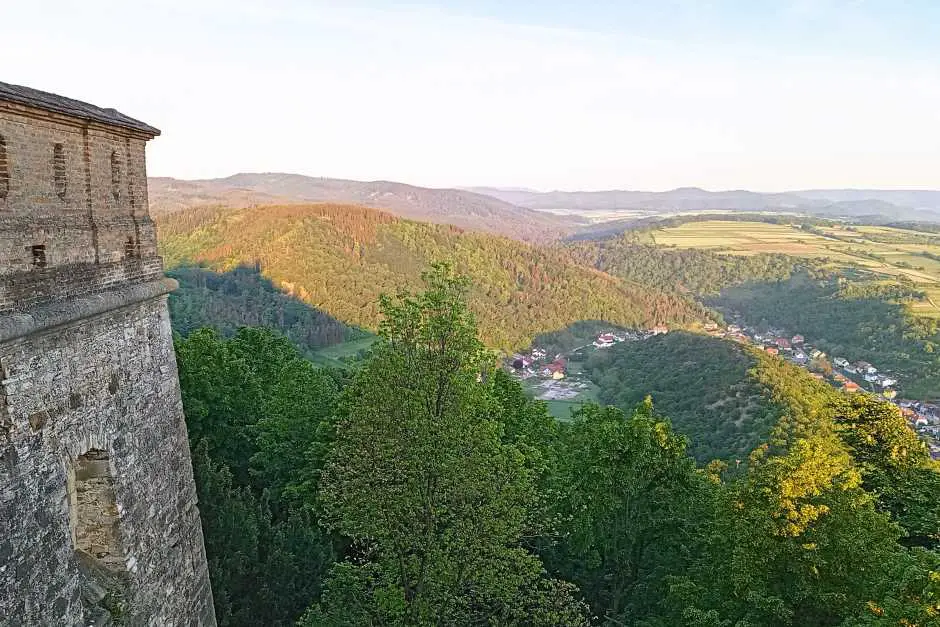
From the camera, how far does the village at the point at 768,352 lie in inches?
2112

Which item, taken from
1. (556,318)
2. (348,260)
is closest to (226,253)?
(348,260)

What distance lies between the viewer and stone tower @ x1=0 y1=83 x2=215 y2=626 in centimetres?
716

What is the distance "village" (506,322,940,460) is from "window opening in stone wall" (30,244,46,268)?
135 ft

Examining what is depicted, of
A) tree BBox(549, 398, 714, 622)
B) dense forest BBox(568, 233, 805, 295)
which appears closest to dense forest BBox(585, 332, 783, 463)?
tree BBox(549, 398, 714, 622)

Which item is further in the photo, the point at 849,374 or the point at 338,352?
the point at 338,352

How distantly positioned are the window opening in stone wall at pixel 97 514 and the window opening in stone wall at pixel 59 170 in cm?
355

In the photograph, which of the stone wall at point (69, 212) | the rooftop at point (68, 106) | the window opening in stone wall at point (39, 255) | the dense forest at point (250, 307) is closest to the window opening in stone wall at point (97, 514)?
the stone wall at point (69, 212)

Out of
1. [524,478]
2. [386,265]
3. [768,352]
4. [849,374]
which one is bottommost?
[849,374]

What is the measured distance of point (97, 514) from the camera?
29.6 feet

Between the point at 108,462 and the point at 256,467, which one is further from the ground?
the point at 108,462

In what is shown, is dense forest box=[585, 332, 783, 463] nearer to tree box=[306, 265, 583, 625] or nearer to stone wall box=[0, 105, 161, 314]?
tree box=[306, 265, 583, 625]

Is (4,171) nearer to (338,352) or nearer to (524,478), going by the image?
(524,478)

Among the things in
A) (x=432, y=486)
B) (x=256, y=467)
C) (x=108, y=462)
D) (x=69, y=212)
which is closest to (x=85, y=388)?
(x=108, y=462)

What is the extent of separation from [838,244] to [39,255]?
15813 centimetres
